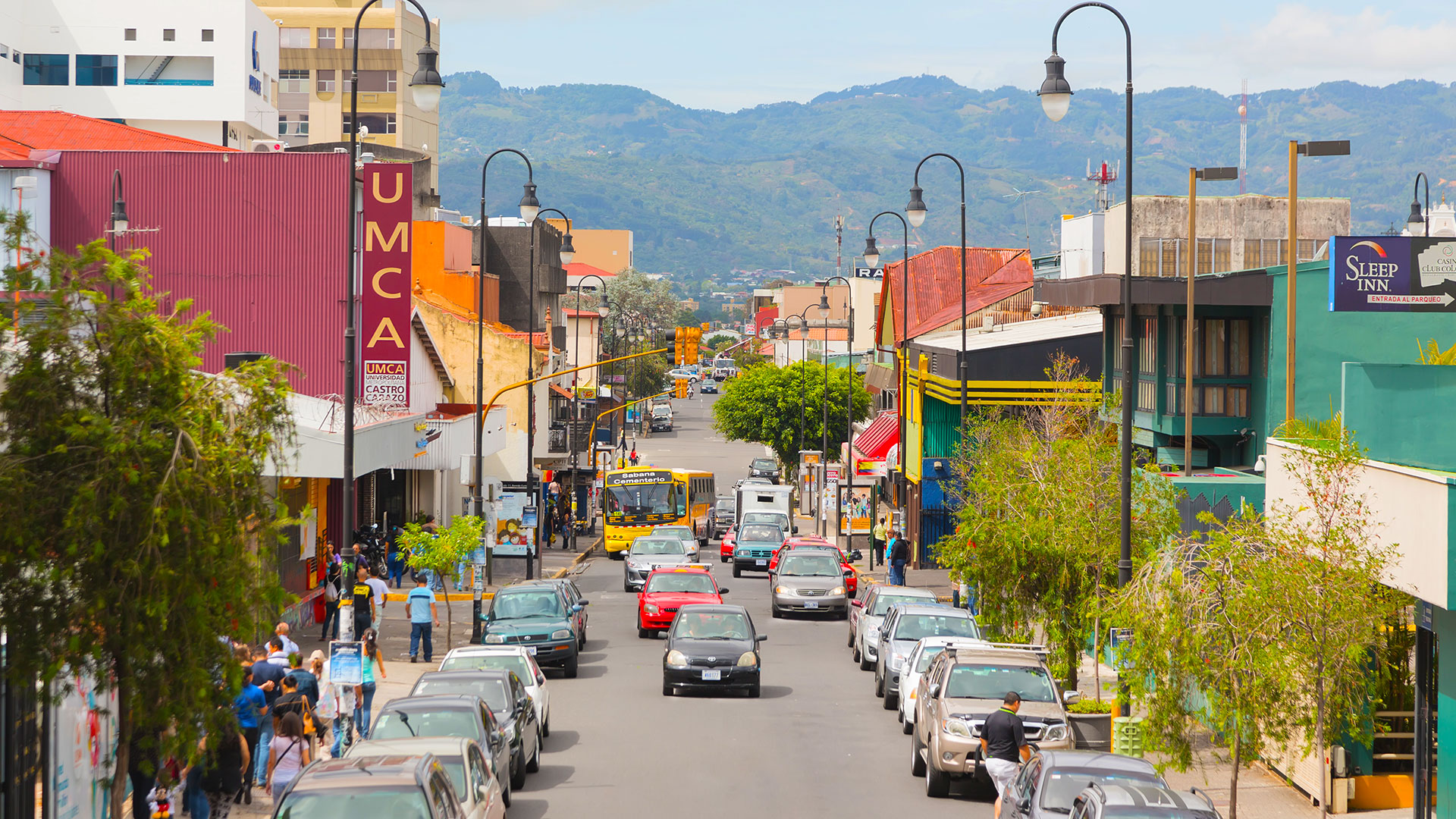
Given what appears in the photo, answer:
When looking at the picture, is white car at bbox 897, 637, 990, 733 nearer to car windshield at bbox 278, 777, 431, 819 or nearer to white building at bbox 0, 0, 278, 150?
car windshield at bbox 278, 777, 431, 819

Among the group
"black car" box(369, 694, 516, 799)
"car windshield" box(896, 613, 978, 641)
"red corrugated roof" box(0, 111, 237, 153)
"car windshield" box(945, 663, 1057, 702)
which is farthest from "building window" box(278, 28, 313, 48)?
"black car" box(369, 694, 516, 799)

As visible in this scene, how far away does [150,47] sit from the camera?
76.2 m

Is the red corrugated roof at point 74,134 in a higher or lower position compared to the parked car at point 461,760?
higher

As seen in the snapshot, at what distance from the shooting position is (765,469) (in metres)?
87.3

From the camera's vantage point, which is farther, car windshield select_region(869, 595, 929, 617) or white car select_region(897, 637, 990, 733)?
car windshield select_region(869, 595, 929, 617)

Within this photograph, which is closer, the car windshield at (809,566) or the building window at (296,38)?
the car windshield at (809,566)

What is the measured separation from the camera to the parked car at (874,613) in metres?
26.1

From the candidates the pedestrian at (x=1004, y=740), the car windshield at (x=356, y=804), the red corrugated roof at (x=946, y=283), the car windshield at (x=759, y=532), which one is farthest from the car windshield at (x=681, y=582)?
the red corrugated roof at (x=946, y=283)

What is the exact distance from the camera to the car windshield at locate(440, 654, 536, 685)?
18.2 metres

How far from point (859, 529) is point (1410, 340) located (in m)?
33.2

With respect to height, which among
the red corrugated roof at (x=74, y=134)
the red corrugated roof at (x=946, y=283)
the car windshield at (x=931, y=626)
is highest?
the red corrugated roof at (x=74, y=134)

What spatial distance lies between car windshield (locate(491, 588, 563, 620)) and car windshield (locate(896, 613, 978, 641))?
19.9 feet

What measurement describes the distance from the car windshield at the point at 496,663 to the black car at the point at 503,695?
1360 millimetres

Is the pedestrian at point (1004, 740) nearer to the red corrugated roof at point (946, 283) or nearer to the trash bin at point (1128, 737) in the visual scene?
the trash bin at point (1128, 737)
